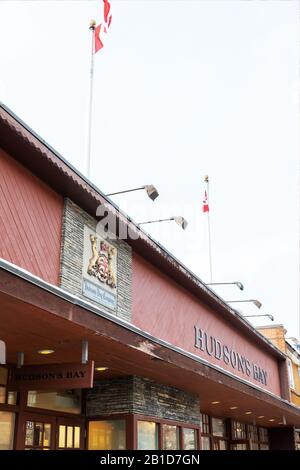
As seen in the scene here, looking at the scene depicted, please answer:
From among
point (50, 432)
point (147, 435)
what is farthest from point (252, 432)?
point (50, 432)

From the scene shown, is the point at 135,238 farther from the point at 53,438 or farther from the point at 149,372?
the point at 53,438

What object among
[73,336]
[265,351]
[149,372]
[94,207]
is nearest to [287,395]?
[265,351]

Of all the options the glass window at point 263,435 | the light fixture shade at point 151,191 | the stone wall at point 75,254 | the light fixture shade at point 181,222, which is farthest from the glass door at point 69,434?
the glass window at point 263,435

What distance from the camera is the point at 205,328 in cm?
1546

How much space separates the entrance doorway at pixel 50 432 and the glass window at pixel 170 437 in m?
1.79

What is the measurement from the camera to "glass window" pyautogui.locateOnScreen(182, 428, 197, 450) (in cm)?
1272

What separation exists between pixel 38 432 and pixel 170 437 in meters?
3.33

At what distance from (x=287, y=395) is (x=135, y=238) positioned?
13793 mm

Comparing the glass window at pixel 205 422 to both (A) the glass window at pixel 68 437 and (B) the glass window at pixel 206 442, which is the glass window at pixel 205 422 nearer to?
(B) the glass window at pixel 206 442

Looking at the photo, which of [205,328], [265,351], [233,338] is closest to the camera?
[205,328]

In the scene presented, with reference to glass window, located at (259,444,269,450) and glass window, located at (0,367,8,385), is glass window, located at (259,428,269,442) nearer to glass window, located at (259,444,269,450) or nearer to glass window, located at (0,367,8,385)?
glass window, located at (259,444,269,450)

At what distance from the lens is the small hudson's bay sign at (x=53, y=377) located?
8414 mm

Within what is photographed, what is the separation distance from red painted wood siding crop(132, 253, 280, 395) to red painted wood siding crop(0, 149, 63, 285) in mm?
2835

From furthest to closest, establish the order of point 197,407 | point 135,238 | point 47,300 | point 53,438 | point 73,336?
1. point 197,407
2. point 135,238
3. point 53,438
4. point 73,336
5. point 47,300
